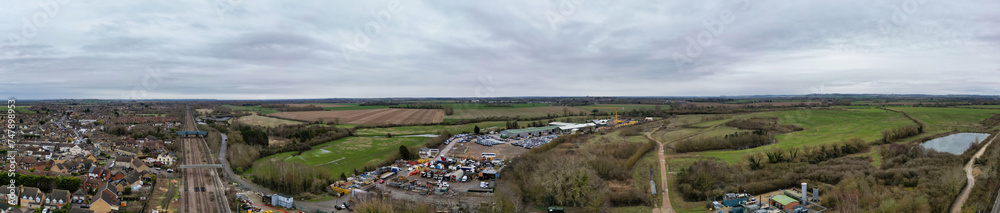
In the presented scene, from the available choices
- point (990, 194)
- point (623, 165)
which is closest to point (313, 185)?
point (623, 165)

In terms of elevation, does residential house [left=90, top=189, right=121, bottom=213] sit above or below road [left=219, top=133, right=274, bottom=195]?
above

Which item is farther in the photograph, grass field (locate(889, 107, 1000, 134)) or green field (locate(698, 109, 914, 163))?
grass field (locate(889, 107, 1000, 134))

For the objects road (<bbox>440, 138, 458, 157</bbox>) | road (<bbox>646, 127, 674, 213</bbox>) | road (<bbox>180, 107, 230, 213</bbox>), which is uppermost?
road (<bbox>646, 127, 674, 213</bbox>)

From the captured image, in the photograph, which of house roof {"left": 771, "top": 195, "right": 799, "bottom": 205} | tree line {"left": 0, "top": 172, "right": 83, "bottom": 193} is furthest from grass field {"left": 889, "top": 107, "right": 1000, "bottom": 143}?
tree line {"left": 0, "top": 172, "right": 83, "bottom": 193}

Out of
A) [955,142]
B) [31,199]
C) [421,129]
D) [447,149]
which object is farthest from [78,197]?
[955,142]

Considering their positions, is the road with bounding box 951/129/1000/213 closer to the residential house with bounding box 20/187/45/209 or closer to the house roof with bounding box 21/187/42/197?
the residential house with bounding box 20/187/45/209

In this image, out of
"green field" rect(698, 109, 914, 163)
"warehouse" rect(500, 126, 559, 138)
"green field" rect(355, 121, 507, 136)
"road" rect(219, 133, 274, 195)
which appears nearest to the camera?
"road" rect(219, 133, 274, 195)

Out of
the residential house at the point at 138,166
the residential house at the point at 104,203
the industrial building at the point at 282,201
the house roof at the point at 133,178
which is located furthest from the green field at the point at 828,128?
the residential house at the point at 138,166

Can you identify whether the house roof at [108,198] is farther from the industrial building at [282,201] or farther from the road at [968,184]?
the road at [968,184]
